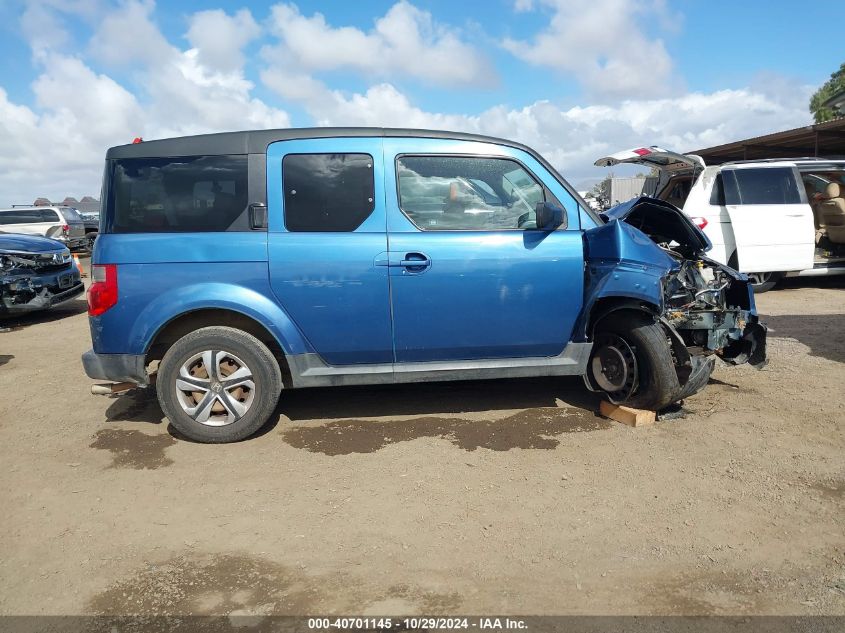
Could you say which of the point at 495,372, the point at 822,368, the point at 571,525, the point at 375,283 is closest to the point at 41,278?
the point at 375,283

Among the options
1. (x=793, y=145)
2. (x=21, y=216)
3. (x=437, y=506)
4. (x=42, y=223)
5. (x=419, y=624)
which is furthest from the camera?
(x=42, y=223)

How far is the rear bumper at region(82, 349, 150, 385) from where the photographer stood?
4.02 m

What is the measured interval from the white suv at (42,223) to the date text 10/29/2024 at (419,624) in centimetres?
1724

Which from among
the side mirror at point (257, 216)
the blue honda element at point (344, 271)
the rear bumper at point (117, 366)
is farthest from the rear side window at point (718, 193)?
the rear bumper at point (117, 366)

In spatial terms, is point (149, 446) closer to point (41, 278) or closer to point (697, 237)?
point (697, 237)

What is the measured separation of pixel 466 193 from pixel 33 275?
24.3ft

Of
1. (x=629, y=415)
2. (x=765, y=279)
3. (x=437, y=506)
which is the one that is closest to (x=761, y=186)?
(x=765, y=279)

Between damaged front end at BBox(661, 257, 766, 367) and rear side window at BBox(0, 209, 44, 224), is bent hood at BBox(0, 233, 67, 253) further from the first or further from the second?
rear side window at BBox(0, 209, 44, 224)

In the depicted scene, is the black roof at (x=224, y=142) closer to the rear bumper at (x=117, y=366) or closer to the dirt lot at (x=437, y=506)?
the rear bumper at (x=117, y=366)

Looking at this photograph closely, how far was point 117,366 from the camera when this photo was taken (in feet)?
13.3

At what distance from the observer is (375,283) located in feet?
13.0

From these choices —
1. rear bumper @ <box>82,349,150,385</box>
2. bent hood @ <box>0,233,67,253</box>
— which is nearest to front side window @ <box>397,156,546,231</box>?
rear bumper @ <box>82,349,150,385</box>

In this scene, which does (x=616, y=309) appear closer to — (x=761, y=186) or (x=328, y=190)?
(x=328, y=190)

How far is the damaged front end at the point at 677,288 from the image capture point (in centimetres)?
409
